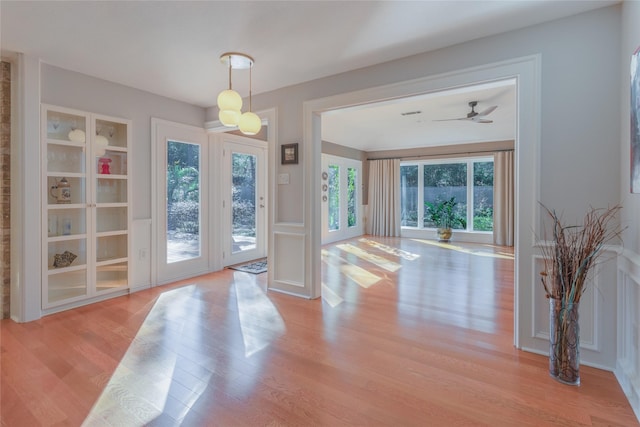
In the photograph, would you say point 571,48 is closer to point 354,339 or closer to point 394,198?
point 354,339

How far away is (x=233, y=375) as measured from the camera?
6.68ft

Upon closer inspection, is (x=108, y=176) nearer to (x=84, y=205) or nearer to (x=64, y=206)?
(x=84, y=205)

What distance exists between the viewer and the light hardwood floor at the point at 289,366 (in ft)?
5.53

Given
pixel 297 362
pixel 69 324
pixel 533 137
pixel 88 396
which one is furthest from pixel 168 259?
pixel 533 137

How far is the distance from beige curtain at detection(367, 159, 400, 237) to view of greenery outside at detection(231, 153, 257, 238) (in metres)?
4.21

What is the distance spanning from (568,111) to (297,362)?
8.51 feet

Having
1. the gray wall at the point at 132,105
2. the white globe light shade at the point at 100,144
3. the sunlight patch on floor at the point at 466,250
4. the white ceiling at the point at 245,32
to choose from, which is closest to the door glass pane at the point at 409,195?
the sunlight patch on floor at the point at 466,250

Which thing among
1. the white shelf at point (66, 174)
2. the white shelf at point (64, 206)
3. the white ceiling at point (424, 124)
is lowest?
the white shelf at point (64, 206)

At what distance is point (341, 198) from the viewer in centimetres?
801

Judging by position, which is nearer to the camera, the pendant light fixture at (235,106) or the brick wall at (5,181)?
the pendant light fixture at (235,106)

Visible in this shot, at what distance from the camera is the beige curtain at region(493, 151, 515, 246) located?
275 inches

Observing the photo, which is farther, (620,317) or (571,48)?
(571,48)

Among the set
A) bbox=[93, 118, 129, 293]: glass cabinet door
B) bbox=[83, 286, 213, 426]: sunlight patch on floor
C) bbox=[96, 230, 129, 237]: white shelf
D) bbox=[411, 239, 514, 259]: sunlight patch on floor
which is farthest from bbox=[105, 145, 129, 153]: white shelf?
bbox=[411, 239, 514, 259]: sunlight patch on floor

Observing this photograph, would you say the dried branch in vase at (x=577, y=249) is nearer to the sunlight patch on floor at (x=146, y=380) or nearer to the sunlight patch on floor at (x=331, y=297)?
the sunlight patch on floor at (x=331, y=297)
